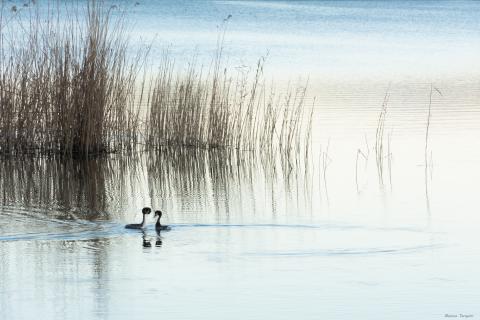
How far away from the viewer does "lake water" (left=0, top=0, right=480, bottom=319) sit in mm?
6109

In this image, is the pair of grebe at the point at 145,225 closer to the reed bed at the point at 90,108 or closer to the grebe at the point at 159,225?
the grebe at the point at 159,225

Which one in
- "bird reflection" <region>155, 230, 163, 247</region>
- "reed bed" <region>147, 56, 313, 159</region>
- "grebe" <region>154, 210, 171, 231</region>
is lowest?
"bird reflection" <region>155, 230, 163, 247</region>

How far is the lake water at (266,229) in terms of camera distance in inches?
241

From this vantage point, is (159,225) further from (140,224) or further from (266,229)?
(266,229)

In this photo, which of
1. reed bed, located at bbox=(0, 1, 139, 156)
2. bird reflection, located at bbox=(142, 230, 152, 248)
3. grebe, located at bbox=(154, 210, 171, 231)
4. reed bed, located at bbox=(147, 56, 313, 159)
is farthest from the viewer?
reed bed, located at bbox=(147, 56, 313, 159)

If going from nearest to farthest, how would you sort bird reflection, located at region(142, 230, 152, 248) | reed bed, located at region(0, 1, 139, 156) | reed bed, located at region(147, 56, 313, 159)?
bird reflection, located at region(142, 230, 152, 248) → reed bed, located at region(0, 1, 139, 156) → reed bed, located at region(147, 56, 313, 159)

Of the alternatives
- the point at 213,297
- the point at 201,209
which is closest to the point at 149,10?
the point at 201,209

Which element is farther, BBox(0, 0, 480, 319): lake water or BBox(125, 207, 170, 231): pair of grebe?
BBox(125, 207, 170, 231): pair of grebe

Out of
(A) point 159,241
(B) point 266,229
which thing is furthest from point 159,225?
(B) point 266,229

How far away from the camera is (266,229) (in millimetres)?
8047

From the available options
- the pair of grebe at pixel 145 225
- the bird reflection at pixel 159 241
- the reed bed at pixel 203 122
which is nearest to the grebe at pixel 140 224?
the pair of grebe at pixel 145 225

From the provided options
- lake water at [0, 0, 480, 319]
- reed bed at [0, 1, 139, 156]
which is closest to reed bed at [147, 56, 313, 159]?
lake water at [0, 0, 480, 319]

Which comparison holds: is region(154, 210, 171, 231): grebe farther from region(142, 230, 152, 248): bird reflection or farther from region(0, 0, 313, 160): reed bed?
region(0, 0, 313, 160): reed bed

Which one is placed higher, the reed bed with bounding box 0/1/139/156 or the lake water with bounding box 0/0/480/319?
the reed bed with bounding box 0/1/139/156
